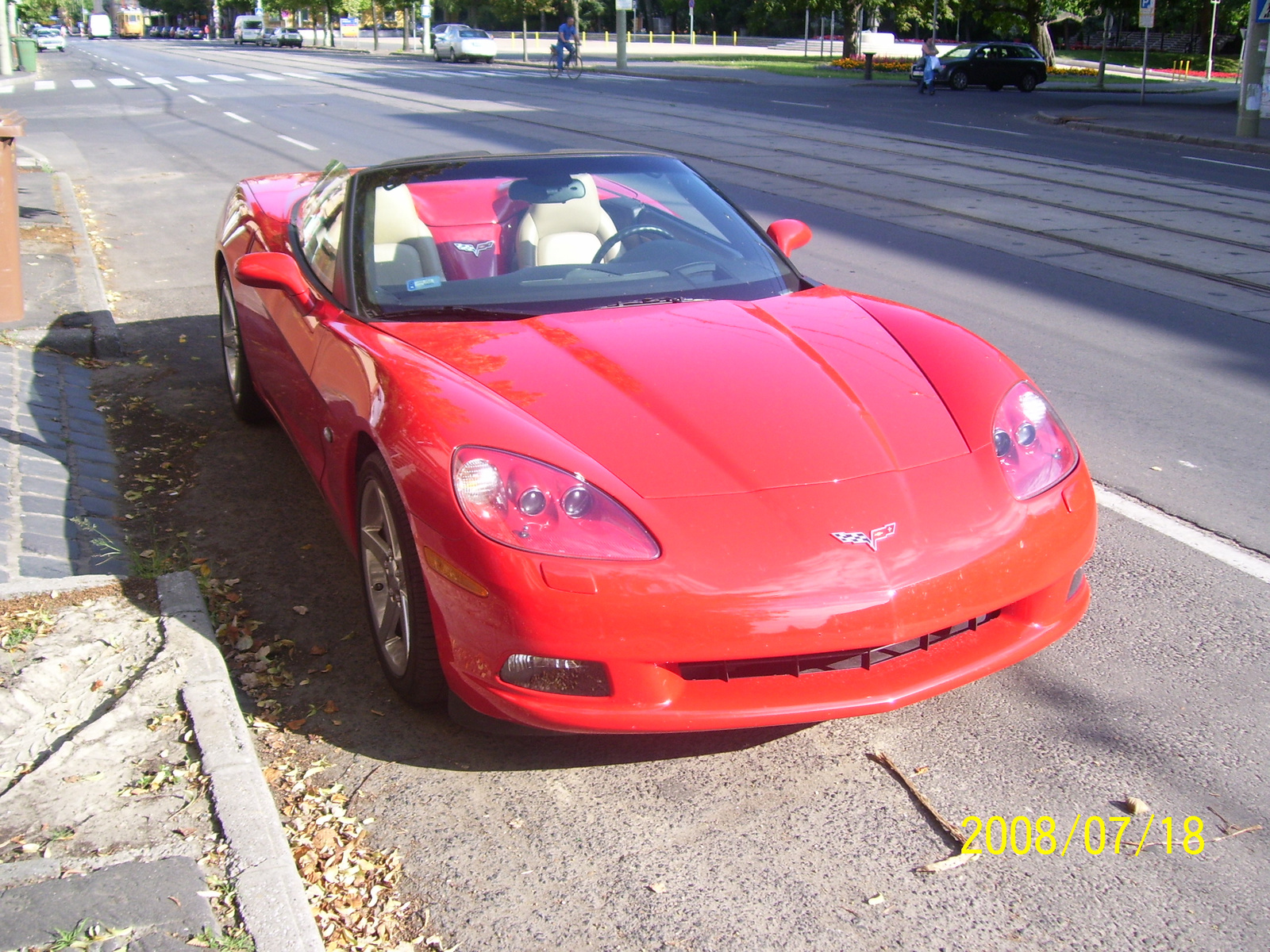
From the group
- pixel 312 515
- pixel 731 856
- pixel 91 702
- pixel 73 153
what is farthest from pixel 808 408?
pixel 73 153

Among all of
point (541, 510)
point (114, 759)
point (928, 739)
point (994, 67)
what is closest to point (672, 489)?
point (541, 510)

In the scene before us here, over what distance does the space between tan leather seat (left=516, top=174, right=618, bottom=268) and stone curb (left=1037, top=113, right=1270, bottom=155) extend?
18.7 meters

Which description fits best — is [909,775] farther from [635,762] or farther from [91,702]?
[91,702]

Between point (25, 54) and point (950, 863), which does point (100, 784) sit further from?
point (25, 54)

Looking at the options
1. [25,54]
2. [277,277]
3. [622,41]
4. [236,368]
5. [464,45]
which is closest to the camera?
[277,277]

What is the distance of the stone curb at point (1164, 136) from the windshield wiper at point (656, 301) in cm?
1911

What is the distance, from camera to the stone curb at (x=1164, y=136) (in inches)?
791

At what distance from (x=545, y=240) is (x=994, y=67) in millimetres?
39269

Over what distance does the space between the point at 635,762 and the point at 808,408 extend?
0.98 m

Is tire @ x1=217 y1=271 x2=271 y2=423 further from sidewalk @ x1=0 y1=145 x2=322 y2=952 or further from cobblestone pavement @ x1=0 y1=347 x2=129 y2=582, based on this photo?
sidewalk @ x1=0 y1=145 x2=322 y2=952

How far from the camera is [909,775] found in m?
2.85

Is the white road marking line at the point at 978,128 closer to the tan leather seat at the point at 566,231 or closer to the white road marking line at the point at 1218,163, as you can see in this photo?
the white road marking line at the point at 1218,163

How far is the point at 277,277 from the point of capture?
3.88 meters
